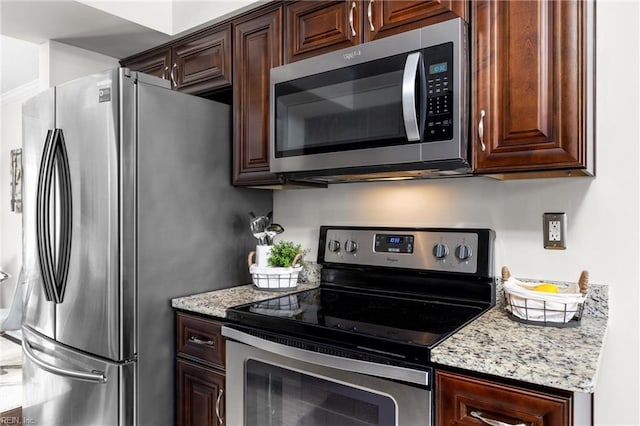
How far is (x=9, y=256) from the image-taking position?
4.84 metres

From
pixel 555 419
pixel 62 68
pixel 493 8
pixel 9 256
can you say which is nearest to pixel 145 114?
pixel 62 68

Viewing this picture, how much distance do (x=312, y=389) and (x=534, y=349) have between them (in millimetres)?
657

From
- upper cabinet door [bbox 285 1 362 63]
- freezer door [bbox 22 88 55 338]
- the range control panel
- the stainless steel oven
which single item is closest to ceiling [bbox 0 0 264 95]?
upper cabinet door [bbox 285 1 362 63]

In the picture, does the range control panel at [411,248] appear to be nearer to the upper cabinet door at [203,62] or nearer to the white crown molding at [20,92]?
the upper cabinet door at [203,62]

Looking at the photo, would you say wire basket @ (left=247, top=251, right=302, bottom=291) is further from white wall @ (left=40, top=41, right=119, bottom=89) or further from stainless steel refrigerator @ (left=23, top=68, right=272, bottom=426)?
white wall @ (left=40, top=41, right=119, bottom=89)

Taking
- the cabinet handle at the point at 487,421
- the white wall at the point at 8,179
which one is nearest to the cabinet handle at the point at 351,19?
the cabinet handle at the point at 487,421

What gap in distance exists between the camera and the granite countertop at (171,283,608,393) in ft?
3.18

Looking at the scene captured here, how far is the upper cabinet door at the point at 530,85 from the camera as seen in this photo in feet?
4.10

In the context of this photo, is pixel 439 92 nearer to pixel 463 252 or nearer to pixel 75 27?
pixel 463 252

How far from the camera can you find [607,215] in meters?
1.44

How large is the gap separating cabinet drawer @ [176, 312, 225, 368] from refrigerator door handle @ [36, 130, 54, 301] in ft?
2.03

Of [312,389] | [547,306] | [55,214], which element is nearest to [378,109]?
[547,306]

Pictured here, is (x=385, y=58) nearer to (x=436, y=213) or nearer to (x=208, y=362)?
(x=436, y=213)

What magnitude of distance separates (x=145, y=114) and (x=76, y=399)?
1.20 m
